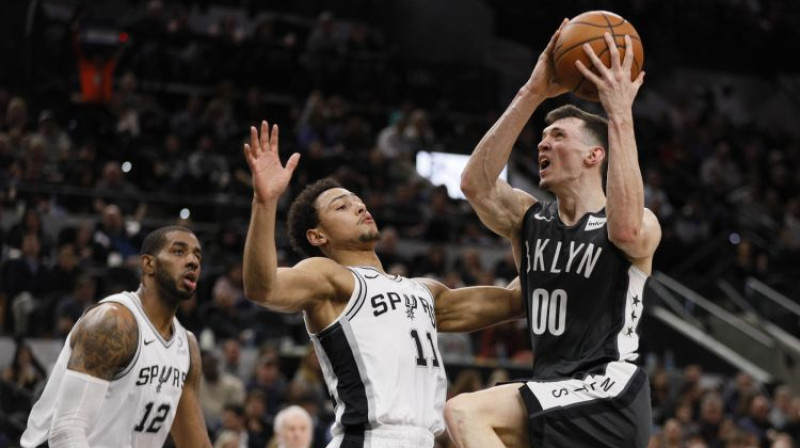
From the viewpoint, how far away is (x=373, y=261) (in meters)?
6.31

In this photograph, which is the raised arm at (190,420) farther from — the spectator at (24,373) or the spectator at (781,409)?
the spectator at (781,409)

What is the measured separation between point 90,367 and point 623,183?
9.47 ft

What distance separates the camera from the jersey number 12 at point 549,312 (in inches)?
224

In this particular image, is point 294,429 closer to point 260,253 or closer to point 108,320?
point 108,320

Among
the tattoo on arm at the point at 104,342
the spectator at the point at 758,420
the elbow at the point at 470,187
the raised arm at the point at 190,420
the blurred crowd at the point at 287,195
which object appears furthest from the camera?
the spectator at the point at 758,420

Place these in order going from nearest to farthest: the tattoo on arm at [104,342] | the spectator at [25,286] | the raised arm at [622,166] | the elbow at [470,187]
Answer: the raised arm at [622,166]
the elbow at [470,187]
the tattoo on arm at [104,342]
the spectator at [25,286]

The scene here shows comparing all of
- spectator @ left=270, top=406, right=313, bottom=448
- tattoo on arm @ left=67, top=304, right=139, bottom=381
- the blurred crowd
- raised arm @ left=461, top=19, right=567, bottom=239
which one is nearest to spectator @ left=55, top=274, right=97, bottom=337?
the blurred crowd

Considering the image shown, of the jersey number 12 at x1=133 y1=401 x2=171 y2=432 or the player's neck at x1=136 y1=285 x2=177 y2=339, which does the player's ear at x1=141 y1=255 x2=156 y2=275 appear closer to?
the player's neck at x1=136 y1=285 x2=177 y2=339

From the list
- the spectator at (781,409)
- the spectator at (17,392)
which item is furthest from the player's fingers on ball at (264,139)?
the spectator at (781,409)

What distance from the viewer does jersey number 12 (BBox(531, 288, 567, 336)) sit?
224 inches

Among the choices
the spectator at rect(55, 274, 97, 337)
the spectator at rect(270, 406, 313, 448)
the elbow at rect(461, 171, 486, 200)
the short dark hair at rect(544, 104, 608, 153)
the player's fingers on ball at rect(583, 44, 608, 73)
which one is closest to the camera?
the player's fingers on ball at rect(583, 44, 608, 73)

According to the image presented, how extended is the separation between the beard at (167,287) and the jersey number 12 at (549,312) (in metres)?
2.11

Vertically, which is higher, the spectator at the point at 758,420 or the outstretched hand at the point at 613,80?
the outstretched hand at the point at 613,80

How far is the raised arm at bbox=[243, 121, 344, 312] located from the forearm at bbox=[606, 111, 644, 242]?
4.59 ft
